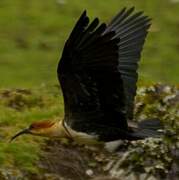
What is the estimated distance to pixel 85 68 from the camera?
28.7 ft

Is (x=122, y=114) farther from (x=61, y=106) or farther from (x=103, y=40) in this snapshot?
(x=61, y=106)

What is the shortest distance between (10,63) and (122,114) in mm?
11957

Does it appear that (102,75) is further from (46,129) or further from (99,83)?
(46,129)

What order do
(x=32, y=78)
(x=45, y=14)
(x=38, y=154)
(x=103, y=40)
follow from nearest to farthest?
(x=103, y=40) < (x=38, y=154) < (x=32, y=78) < (x=45, y=14)

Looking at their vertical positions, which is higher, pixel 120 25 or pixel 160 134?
pixel 120 25

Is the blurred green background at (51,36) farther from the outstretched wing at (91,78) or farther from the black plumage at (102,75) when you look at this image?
the outstretched wing at (91,78)

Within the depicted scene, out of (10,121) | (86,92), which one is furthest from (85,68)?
(10,121)

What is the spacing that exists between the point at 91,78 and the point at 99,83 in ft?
0.31

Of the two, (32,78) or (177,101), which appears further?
(32,78)

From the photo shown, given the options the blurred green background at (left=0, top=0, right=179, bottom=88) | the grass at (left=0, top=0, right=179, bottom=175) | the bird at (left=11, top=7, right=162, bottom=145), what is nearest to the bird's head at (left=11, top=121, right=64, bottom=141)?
the bird at (left=11, top=7, right=162, bottom=145)

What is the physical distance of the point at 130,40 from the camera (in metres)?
9.98

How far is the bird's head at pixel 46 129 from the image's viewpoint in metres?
9.38

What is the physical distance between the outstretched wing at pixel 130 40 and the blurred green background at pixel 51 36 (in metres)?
9.37

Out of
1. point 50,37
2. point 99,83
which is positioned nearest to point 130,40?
point 99,83
